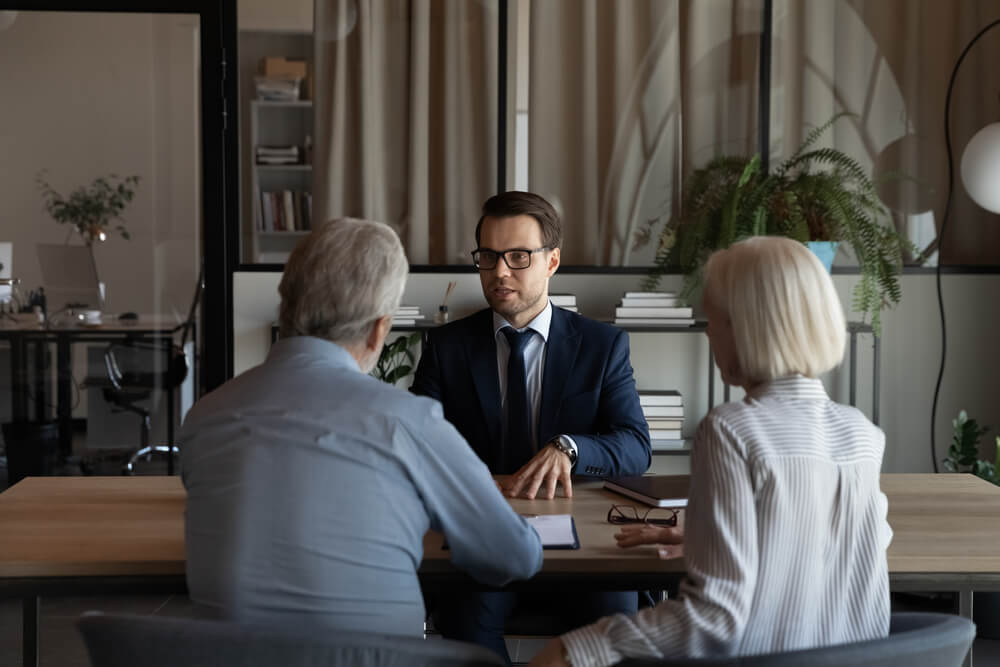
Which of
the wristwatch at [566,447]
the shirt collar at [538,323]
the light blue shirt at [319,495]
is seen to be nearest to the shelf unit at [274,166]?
the shirt collar at [538,323]

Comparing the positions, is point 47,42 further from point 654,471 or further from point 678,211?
point 654,471

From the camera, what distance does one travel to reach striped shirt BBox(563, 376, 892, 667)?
143 cm

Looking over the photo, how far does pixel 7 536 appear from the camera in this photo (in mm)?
1960

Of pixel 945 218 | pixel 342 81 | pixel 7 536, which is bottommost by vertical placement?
pixel 7 536

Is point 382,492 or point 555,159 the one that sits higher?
point 555,159

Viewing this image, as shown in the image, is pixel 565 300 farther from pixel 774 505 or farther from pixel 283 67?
pixel 774 505

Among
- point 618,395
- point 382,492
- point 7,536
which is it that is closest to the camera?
point 382,492

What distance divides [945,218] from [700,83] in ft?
4.17

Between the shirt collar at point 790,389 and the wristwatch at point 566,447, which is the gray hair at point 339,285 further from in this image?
the wristwatch at point 566,447

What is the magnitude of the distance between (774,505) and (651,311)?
3122 millimetres

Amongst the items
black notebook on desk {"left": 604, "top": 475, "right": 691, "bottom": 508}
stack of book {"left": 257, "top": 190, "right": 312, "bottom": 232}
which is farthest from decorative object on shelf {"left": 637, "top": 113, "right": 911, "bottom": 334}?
black notebook on desk {"left": 604, "top": 475, "right": 691, "bottom": 508}

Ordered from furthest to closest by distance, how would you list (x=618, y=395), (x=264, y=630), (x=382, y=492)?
(x=618, y=395) → (x=382, y=492) → (x=264, y=630)

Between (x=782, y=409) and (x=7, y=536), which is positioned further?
(x=7, y=536)

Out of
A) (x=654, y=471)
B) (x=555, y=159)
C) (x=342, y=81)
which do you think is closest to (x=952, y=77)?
(x=555, y=159)
